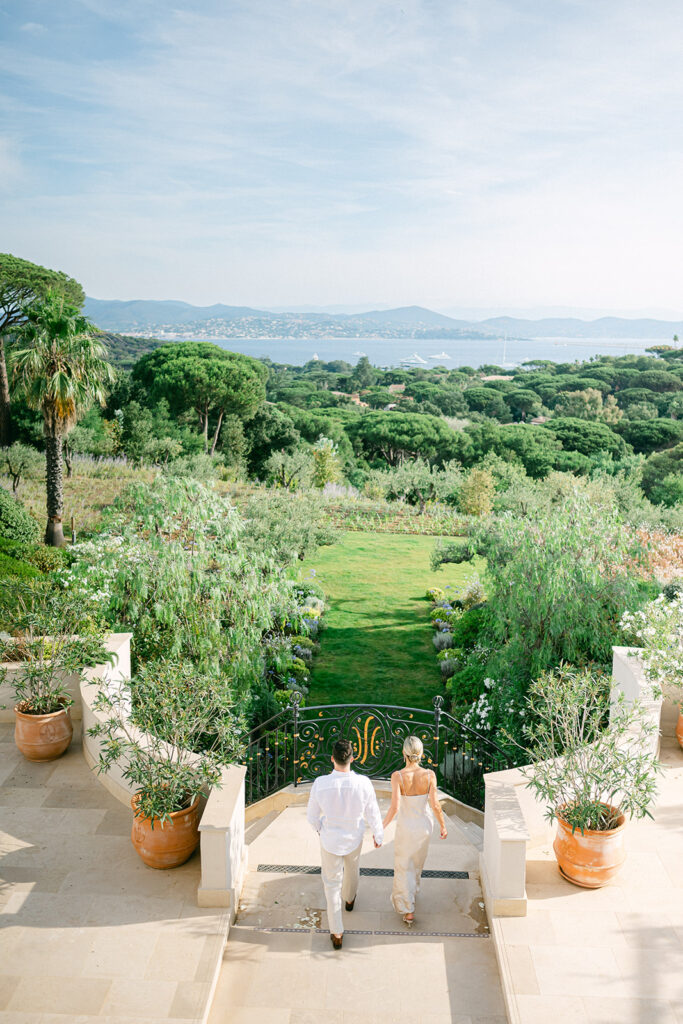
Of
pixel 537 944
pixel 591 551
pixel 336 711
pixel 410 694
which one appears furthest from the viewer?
pixel 410 694

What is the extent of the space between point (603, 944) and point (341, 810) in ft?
5.89

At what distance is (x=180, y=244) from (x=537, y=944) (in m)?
61.2

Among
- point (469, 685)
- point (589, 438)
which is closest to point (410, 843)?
point (469, 685)

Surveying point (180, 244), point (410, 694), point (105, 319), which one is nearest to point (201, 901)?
point (410, 694)

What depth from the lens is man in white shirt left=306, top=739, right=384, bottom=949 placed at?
4.75 meters

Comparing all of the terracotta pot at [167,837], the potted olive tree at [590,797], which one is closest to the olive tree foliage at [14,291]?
the terracotta pot at [167,837]

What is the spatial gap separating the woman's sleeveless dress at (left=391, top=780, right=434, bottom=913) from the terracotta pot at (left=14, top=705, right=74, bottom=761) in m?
3.36

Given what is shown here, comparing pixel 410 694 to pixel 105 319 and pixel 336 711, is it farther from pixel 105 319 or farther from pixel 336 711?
pixel 105 319

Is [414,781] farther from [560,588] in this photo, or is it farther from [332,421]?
[332,421]

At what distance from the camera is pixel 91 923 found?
15.8 feet

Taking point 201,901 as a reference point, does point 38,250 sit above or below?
above

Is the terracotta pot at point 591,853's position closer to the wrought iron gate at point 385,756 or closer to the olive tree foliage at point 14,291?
the wrought iron gate at point 385,756

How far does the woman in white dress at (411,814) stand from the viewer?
16.2ft

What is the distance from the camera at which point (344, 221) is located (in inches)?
2559
